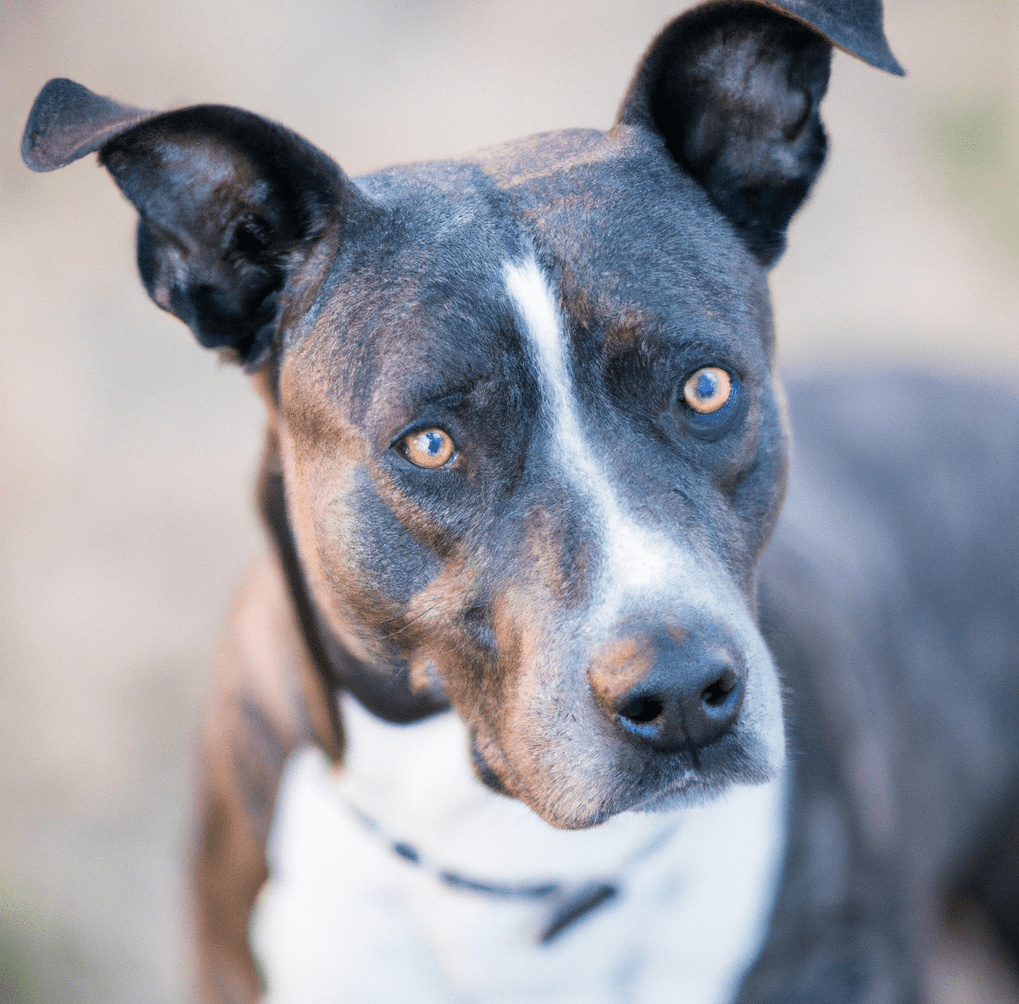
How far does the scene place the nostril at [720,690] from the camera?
1862 mm

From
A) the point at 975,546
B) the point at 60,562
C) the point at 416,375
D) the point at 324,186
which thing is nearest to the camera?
the point at 416,375

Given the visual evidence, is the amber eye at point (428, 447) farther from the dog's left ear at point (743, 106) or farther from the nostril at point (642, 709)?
the dog's left ear at point (743, 106)

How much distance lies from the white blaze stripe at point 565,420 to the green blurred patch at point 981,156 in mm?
5048

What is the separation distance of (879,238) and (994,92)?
1.20 metres

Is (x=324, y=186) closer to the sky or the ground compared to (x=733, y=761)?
closer to the sky

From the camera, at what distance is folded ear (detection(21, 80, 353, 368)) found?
1.99m

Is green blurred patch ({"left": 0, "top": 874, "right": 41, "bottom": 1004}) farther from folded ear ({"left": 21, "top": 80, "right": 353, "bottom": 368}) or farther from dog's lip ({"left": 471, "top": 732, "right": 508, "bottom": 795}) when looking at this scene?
folded ear ({"left": 21, "top": 80, "right": 353, "bottom": 368})

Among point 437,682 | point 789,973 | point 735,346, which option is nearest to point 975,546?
point 789,973

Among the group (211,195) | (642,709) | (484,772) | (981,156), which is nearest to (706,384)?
(642,709)

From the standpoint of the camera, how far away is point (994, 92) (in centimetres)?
666

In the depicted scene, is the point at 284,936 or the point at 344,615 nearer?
the point at 344,615

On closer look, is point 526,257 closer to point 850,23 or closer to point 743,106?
point 743,106

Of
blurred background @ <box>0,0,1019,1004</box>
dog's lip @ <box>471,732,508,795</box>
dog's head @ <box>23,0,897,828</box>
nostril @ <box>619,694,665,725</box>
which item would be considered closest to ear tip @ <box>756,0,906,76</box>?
dog's head @ <box>23,0,897,828</box>

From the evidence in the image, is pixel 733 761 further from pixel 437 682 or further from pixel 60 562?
pixel 60 562
